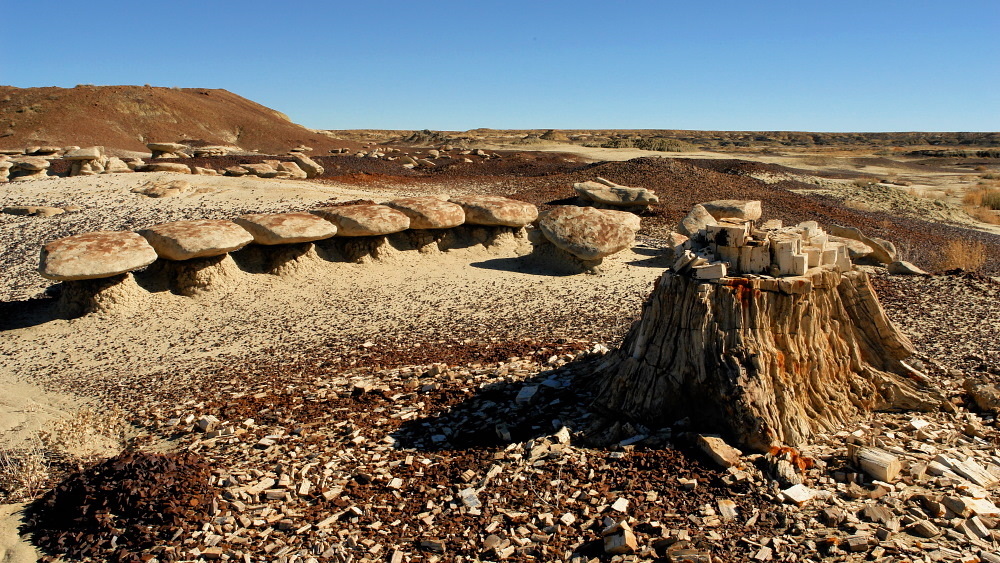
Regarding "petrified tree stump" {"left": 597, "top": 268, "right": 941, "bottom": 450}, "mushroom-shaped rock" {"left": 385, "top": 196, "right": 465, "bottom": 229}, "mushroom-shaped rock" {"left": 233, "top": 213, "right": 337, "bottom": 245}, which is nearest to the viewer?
"petrified tree stump" {"left": 597, "top": 268, "right": 941, "bottom": 450}

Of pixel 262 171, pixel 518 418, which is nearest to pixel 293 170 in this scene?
pixel 262 171

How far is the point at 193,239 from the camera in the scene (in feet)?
30.5

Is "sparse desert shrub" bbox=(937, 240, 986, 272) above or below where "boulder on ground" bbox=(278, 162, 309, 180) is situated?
→ below

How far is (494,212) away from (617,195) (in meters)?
4.47

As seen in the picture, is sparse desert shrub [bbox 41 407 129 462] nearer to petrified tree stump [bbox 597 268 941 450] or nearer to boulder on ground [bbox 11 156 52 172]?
petrified tree stump [bbox 597 268 941 450]

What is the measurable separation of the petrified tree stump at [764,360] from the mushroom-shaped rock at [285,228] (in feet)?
20.8

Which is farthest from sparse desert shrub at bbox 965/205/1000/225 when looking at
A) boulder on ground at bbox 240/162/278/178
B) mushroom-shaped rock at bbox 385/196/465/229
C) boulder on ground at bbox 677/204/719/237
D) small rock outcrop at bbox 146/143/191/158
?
small rock outcrop at bbox 146/143/191/158

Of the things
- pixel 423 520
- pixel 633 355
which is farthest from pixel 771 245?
pixel 423 520

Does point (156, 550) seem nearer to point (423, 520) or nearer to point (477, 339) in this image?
point (423, 520)

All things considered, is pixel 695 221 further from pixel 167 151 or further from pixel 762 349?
pixel 167 151

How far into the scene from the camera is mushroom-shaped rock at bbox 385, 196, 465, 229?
1138 cm

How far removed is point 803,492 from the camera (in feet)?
13.7

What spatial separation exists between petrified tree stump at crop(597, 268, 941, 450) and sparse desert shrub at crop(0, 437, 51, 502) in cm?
443

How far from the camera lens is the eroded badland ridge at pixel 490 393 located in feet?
13.6
